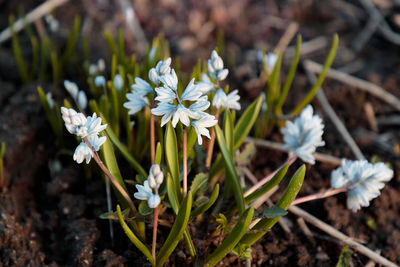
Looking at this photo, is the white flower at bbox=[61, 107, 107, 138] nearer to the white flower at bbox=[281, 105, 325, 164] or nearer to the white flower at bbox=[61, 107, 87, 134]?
the white flower at bbox=[61, 107, 87, 134]

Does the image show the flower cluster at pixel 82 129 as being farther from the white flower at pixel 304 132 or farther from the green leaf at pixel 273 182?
the white flower at pixel 304 132

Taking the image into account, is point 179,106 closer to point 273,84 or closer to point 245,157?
point 245,157

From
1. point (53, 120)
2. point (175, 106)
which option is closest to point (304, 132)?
point (175, 106)

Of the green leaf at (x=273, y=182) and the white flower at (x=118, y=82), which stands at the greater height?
the white flower at (x=118, y=82)

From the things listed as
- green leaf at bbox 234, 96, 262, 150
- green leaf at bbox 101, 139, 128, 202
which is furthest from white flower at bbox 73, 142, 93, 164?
green leaf at bbox 234, 96, 262, 150

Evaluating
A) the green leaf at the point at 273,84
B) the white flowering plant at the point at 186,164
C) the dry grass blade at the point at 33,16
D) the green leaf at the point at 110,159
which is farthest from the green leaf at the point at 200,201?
the dry grass blade at the point at 33,16

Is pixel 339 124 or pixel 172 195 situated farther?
pixel 339 124
